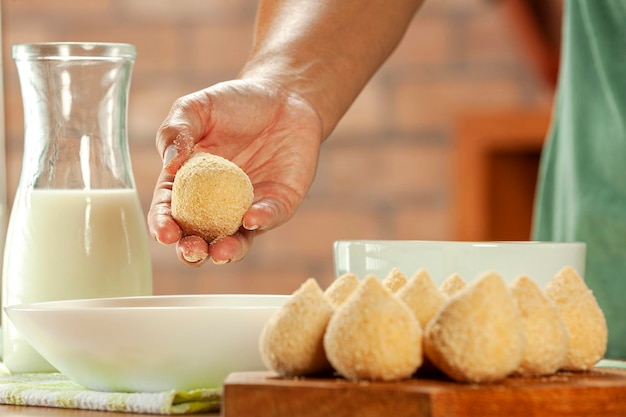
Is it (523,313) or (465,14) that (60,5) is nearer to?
(465,14)

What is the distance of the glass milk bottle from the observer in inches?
34.5

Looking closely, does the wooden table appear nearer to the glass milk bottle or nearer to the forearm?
the glass milk bottle

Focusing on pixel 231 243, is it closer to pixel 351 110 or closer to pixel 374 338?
pixel 374 338

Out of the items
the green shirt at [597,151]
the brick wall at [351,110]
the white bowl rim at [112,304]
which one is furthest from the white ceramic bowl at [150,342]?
the brick wall at [351,110]

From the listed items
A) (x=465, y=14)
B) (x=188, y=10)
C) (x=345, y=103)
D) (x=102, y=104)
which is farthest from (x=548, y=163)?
(x=188, y=10)

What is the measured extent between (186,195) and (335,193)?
60.9 inches

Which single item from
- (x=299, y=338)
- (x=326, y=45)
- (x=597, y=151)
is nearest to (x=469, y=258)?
(x=299, y=338)

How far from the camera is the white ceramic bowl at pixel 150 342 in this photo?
2.18 ft

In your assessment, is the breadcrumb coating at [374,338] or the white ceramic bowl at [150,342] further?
the white ceramic bowl at [150,342]

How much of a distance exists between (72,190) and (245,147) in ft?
0.59

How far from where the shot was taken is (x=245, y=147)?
39.5 inches

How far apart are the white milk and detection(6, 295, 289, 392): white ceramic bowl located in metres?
0.17

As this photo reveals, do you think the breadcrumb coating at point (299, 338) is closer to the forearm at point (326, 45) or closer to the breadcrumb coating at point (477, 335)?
the breadcrumb coating at point (477, 335)

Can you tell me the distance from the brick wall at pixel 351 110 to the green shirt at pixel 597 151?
0.87 m
